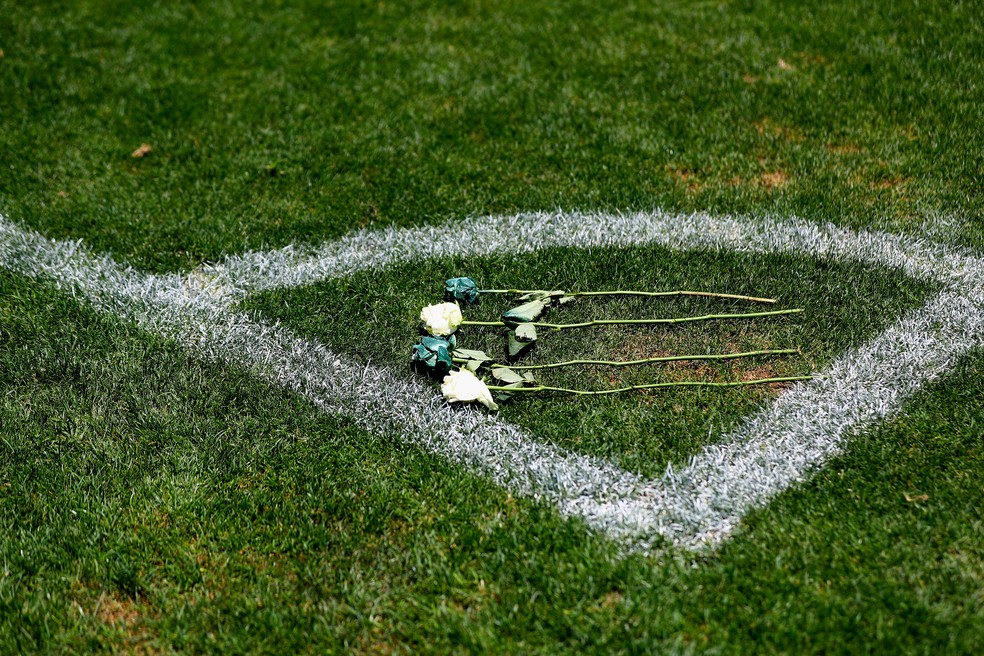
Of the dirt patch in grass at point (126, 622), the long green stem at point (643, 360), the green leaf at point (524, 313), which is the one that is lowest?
the dirt patch in grass at point (126, 622)

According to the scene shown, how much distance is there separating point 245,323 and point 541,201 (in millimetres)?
1368

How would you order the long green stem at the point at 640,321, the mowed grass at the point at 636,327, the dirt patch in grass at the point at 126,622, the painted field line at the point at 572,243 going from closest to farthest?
the dirt patch in grass at the point at 126,622
the mowed grass at the point at 636,327
the long green stem at the point at 640,321
the painted field line at the point at 572,243

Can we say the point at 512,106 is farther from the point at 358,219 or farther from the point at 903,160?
the point at 903,160

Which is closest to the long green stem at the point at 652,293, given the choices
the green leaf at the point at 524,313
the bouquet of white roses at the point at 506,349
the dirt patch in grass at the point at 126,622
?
the bouquet of white roses at the point at 506,349

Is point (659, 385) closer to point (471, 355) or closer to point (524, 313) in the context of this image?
point (524, 313)

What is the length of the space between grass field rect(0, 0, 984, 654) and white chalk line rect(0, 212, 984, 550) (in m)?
0.06

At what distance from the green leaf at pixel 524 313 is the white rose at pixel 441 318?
0.59 feet

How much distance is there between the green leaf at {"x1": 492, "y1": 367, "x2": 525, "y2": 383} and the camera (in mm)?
2766

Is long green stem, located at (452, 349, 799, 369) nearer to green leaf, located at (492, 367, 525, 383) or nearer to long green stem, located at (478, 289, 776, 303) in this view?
green leaf, located at (492, 367, 525, 383)

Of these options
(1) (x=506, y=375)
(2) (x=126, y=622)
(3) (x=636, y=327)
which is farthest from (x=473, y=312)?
(2) (x=126, y=622)

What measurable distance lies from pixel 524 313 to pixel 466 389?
41 cm

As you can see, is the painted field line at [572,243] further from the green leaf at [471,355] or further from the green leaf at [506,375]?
the green leaf at [506,375]

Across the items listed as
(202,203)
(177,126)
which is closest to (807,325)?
(202,203)

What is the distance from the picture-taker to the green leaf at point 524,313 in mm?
2949
